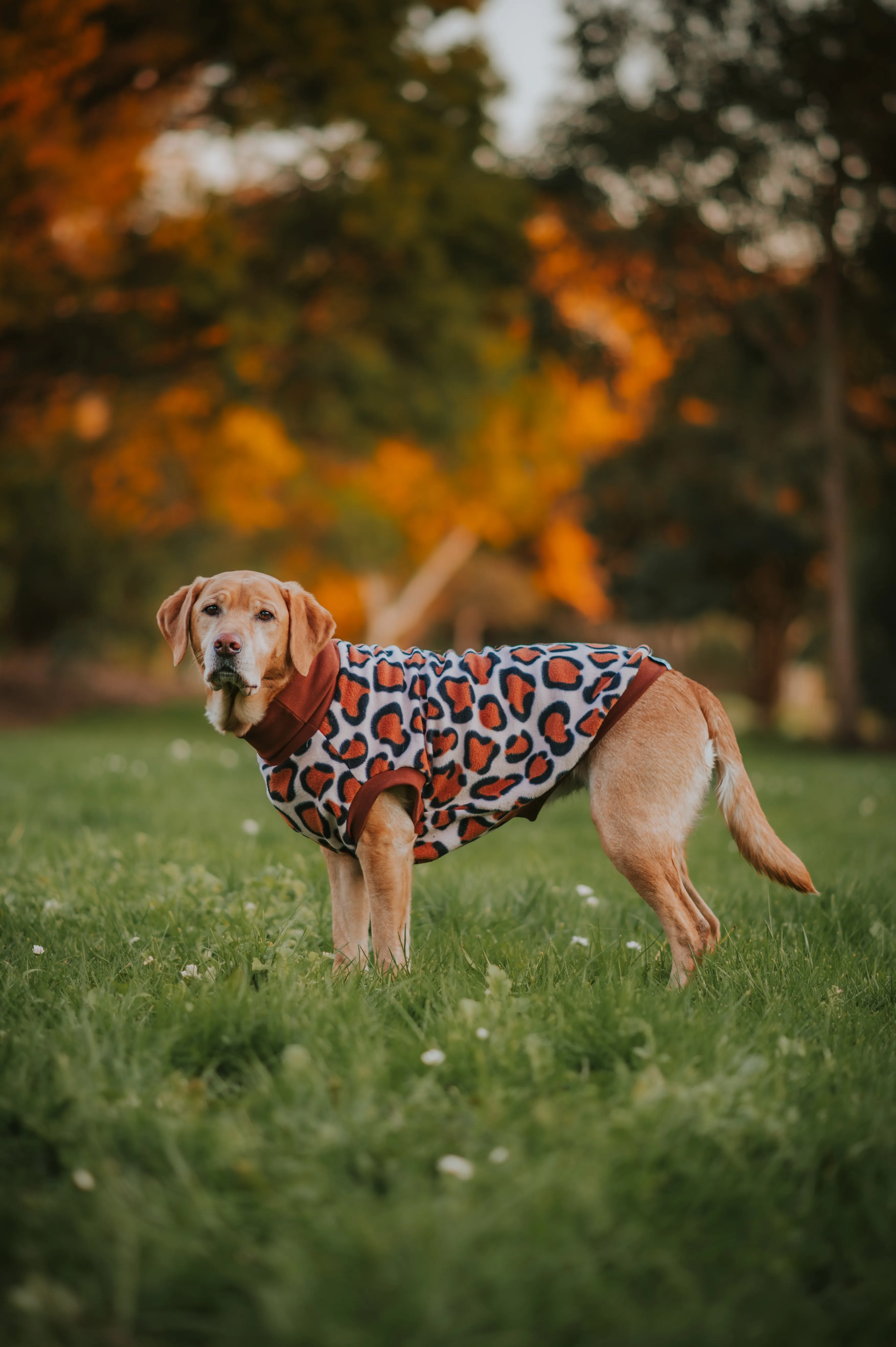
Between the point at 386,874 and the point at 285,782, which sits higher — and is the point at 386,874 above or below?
below

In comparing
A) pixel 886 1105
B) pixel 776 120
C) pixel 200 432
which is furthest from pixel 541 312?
pixel 886 1105

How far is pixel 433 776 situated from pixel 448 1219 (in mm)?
1898

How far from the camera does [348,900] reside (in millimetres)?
3676

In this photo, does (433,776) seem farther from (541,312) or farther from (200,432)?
(200,432)

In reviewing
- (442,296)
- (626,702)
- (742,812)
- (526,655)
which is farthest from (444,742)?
(442,296)

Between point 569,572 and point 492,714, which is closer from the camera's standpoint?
point 492,714

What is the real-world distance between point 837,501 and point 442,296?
24.8 ft

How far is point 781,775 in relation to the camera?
11.3m

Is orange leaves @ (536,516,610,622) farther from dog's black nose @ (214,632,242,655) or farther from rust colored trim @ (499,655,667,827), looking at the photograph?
dog's black nose @ (214,632,242,655)

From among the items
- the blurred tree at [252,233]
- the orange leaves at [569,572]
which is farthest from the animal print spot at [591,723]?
the orange leaves at [569,572]

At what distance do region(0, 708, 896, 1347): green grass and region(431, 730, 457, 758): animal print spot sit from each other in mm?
721

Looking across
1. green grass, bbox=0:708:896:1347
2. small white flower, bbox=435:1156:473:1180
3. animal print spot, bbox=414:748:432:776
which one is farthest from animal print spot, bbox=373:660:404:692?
small white flower, bbox=435:1156:473:1180

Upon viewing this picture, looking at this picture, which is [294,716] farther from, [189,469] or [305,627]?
[189,469]

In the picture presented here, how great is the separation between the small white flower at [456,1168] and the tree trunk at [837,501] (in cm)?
1610
